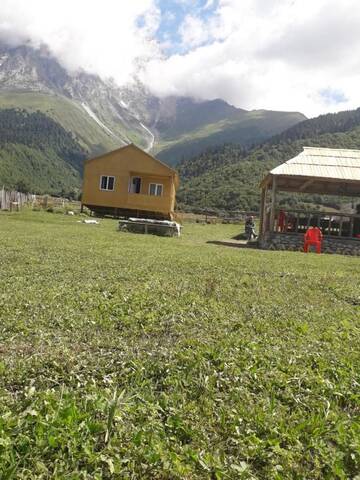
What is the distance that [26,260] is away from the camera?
934cm

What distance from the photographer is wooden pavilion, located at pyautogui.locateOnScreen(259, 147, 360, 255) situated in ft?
68.4

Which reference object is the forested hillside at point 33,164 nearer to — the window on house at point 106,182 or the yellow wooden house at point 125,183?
the yellow wooden house at point 125,183

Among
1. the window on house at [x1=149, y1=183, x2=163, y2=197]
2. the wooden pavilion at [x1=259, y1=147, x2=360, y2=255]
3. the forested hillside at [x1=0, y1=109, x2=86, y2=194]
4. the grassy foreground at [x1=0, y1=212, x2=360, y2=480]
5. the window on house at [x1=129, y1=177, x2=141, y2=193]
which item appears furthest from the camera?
the forested hillside at [x1=0, y1=109, x2=86, y2=194]

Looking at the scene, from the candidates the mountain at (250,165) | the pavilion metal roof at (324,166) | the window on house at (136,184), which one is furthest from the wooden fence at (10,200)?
the mountain at (250,165)

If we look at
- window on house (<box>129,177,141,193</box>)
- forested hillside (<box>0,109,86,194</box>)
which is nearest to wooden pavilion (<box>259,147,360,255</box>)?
window on house (<box>129,177,141,193</box>)

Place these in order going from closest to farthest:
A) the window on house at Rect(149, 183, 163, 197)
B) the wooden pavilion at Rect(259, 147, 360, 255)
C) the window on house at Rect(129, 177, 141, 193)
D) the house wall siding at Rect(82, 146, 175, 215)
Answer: the wooden pavilion at Rect(259, 147, 360, 255) → the house wall siding at Rect(82, 146, 175, 215) → the window on house at Rect(129, 177, 141, 193) → the window on house at Rect(149, 183, 163, 197)

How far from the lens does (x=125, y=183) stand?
38.6m

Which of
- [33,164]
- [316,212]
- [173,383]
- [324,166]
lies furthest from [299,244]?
[33,164]

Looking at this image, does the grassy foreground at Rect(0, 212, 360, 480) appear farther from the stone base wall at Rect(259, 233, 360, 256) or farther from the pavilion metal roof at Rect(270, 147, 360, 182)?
the pavilion metal roof at Rect(270, 147, 360, 182)

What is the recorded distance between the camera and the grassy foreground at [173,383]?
270cm

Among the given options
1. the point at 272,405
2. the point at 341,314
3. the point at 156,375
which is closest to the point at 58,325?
the point at 156,375

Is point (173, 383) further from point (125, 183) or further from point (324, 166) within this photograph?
point (125, 183)

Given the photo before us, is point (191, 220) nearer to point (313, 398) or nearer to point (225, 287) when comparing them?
point (225, 287)

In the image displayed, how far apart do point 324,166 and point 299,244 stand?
471 cm
